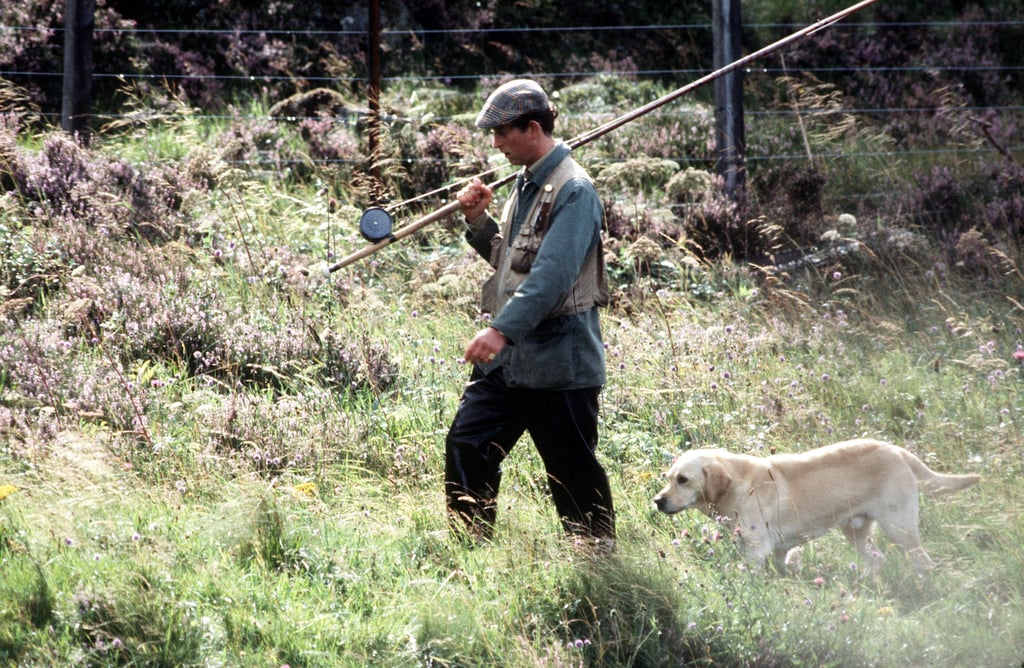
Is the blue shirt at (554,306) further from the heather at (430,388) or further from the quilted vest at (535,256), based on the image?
the heather at (430,388)

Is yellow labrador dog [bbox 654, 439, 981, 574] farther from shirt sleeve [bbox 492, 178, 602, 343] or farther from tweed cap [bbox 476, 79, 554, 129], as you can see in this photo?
tweed cap [bbox 476, 79, 554, 129]

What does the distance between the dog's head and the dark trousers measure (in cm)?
26

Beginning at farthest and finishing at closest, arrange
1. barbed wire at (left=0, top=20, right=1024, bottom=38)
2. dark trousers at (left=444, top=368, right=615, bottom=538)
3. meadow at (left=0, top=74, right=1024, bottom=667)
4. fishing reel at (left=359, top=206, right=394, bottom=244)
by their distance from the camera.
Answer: barbed wire at (left=0, top=20, right=1024, bottom=38) → fishing reel at (left=359, top=206, right=394, bottom=244) → dark trousers at (left=444, top=368, right=615, bottom=538) → meadow at (left=0, top=74, right=1024, bottom=667)

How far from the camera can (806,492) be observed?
4.89m

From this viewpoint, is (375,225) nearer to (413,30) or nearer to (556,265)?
(556,265)

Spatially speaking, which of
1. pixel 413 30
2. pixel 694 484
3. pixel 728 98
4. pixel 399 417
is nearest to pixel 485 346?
pixel 694 484

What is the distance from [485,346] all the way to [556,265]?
394 mm

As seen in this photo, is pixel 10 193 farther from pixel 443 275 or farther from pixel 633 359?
pixel 633 359

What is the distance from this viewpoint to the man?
4.31m

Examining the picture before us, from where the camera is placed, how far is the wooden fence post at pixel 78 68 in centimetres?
895

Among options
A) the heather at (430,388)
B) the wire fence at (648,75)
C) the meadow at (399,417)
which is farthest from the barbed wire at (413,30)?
the meadow at (399,417)

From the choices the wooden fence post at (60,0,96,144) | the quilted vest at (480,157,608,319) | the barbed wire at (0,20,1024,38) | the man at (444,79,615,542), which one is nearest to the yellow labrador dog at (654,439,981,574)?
the man at (444,79,615,542)

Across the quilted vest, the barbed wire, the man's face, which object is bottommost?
the quilted vest

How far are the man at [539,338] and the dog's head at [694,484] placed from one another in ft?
0.88
